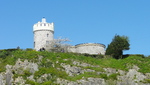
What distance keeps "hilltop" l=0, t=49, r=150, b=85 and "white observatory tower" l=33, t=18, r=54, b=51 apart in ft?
36.3

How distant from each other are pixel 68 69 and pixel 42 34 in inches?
794

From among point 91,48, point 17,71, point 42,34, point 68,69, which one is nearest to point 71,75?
point 68,69

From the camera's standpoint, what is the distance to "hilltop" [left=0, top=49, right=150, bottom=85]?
51219 millimetres

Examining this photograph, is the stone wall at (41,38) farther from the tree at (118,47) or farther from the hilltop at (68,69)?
the tree at (118,47)

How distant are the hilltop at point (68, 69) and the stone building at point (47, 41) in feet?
29.6

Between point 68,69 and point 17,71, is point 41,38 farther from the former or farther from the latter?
point 17,71

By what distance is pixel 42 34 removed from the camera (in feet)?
241

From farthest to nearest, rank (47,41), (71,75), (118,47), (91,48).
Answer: (47,41) → (91,48) → (118,47) → (71,75)

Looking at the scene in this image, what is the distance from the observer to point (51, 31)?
245 feet

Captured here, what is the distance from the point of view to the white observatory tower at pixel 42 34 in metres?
73.1

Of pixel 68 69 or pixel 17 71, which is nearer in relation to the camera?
pixel 17 71

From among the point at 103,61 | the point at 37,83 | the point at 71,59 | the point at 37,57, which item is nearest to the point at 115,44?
the point at 103,61

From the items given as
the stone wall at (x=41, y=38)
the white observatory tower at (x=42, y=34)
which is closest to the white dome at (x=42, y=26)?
the white observatory tower at (x=42, y=34)

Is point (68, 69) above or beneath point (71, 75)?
above
